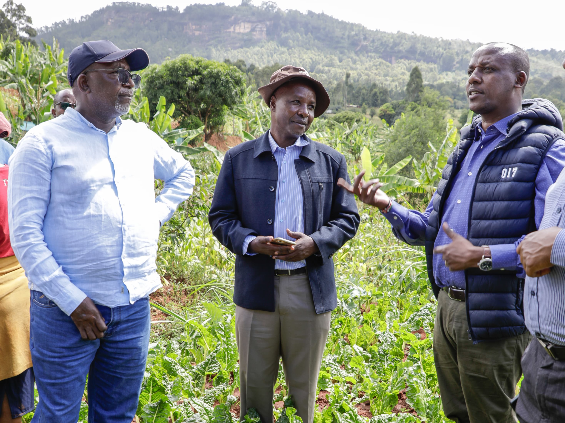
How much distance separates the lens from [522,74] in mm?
2270

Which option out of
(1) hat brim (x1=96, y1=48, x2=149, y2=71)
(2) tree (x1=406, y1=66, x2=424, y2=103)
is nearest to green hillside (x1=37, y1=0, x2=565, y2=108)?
(2) tree (x1=406, y1=66, x2=424, y2=103)

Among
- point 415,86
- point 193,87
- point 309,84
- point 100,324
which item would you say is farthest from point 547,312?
point 415,86

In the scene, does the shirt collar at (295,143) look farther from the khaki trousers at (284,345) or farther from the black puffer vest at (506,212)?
the black puffer vest at (506,212)

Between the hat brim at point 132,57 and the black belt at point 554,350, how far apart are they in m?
2.10

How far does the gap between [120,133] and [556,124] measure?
2090 mm

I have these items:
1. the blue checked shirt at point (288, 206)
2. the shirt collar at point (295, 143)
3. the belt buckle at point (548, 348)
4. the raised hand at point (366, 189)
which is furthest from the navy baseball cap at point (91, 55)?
the belt buckle at point (548, 348)

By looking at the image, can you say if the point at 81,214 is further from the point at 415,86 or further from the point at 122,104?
the point at 415,86

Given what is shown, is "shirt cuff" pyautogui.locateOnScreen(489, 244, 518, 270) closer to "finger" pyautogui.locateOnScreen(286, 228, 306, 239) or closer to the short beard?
"finger" pyautogui.locateOnScreen(286, 228, 306, 239)

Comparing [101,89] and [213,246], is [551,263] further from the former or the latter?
[213,246]

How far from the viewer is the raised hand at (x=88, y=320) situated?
6.48ft

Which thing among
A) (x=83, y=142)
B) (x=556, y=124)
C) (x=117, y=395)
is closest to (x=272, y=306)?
(x=117, y=395)

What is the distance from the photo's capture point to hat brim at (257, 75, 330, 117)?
2559mm

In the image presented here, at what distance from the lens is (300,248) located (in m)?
2.38

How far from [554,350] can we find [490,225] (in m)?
0.63
